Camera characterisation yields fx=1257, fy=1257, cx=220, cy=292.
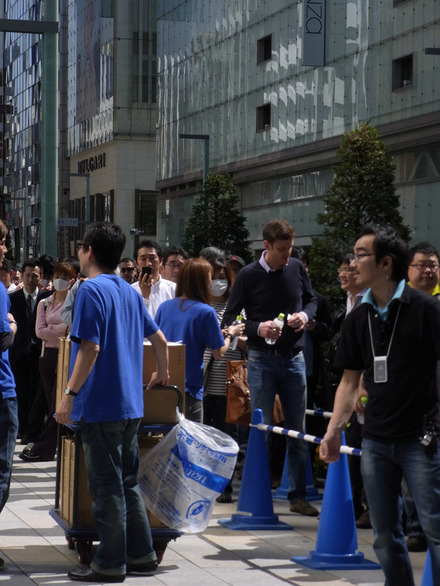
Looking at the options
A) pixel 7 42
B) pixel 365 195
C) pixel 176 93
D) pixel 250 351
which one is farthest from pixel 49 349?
pixel 7 42

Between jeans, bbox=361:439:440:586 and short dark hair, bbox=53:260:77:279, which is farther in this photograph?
short dark hair, bbox=53:260:77:279

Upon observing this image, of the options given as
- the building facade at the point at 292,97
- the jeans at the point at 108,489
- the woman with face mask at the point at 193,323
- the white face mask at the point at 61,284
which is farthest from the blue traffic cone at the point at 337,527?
the building facade at the point at 292,97

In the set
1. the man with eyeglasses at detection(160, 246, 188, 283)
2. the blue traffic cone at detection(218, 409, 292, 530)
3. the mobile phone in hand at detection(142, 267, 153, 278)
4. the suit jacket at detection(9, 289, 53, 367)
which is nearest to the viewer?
the blue traffic cone at detection(218, 409, 292, 530)

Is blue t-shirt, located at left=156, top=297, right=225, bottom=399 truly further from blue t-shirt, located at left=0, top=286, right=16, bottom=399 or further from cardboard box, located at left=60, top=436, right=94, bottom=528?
blue t-shirt, located at left=0, top=286, right=16, bottom=399

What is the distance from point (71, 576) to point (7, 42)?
131230 millimetres

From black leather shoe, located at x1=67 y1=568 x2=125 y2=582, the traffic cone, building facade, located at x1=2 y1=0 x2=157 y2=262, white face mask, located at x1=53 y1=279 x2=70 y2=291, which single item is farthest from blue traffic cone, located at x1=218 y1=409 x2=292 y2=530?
building facade, located at x1=2 y1=0 x2=157 y2=262

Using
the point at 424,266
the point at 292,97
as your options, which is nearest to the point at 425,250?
the point at 424,266

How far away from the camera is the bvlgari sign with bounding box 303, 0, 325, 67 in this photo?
4056 cm

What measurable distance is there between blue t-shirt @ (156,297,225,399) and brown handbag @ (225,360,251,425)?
1.03 metres

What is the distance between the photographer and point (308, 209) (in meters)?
43.1

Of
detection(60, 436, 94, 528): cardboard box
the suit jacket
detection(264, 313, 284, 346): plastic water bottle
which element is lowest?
detection(60, 436, 94, 528): cardboard box

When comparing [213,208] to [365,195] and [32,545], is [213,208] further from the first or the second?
[32,545]

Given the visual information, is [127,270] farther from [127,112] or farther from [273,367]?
[127,112]

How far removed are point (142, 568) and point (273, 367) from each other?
2.70m
